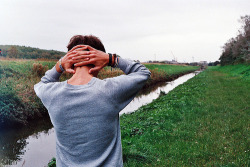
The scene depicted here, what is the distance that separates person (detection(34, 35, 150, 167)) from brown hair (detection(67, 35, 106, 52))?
0.02 metres

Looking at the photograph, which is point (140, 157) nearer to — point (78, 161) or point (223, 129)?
point (223, 129)

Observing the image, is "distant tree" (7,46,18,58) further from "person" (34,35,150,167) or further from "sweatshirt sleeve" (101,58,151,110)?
"sweatshirt sleeve" (101,58,151,110)

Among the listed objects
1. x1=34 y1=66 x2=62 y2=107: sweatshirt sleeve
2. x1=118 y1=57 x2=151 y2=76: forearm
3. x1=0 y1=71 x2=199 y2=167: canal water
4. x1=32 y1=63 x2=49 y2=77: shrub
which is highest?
x1=118 y1=57 x2=151 y2=76: forearm

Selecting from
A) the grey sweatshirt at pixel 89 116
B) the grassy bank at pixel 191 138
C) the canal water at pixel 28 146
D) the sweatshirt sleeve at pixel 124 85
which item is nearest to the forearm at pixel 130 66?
the sweatshirt sleeve at pixel 124 85

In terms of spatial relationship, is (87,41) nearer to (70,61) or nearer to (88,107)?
(70,61)

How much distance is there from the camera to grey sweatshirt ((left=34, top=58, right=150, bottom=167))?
1276 millimetres

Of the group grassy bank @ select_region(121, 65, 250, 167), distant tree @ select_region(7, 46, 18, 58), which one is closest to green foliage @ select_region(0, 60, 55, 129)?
grassy bank @ select_region(121, 65, 250, 167)

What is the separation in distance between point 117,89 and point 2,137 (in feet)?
26.7

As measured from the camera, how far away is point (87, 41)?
4.89 feet

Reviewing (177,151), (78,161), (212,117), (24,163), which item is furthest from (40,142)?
(78,161)

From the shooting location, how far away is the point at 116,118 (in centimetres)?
141

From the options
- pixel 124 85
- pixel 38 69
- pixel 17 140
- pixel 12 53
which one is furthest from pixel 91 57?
pixel 12 53

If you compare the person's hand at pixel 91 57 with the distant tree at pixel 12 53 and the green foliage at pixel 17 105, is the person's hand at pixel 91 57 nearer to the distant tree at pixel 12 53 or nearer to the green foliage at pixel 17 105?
the green foliage at pixel 17 105

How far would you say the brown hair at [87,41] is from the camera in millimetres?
1488
